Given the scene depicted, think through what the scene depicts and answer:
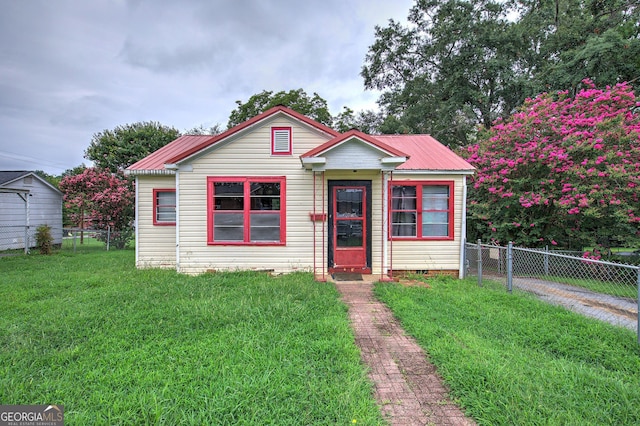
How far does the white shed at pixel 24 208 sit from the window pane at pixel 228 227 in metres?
9.75

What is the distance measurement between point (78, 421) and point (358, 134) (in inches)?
234

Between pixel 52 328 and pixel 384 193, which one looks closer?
pixel 52 328

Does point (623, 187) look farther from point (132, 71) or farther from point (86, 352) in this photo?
point (132, 71)

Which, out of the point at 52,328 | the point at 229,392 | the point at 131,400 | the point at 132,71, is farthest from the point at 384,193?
the point at 132,71

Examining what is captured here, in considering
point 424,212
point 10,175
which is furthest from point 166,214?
point 10,175

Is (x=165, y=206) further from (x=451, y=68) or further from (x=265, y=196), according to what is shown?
(x=451, y=68)

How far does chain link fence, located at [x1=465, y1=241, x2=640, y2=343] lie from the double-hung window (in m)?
0.84

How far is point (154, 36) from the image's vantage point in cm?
1155

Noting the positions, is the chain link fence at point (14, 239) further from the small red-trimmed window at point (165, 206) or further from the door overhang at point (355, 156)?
the door overhang at point (355, 156)

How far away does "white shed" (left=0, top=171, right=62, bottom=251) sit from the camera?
1187 centimetres

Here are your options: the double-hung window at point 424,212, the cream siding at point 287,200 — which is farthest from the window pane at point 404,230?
the cream siding at point 287,200

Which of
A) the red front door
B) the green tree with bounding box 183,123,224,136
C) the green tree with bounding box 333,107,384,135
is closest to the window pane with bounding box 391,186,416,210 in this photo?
the red front door

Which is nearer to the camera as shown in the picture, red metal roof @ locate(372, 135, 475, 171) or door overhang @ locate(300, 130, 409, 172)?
door overhang @ locate(300, 130, 409, 172)

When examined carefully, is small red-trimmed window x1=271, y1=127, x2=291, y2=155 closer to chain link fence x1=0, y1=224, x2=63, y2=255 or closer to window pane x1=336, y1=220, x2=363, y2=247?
window pane x1=336, y1=220, x2=363, y2=247
